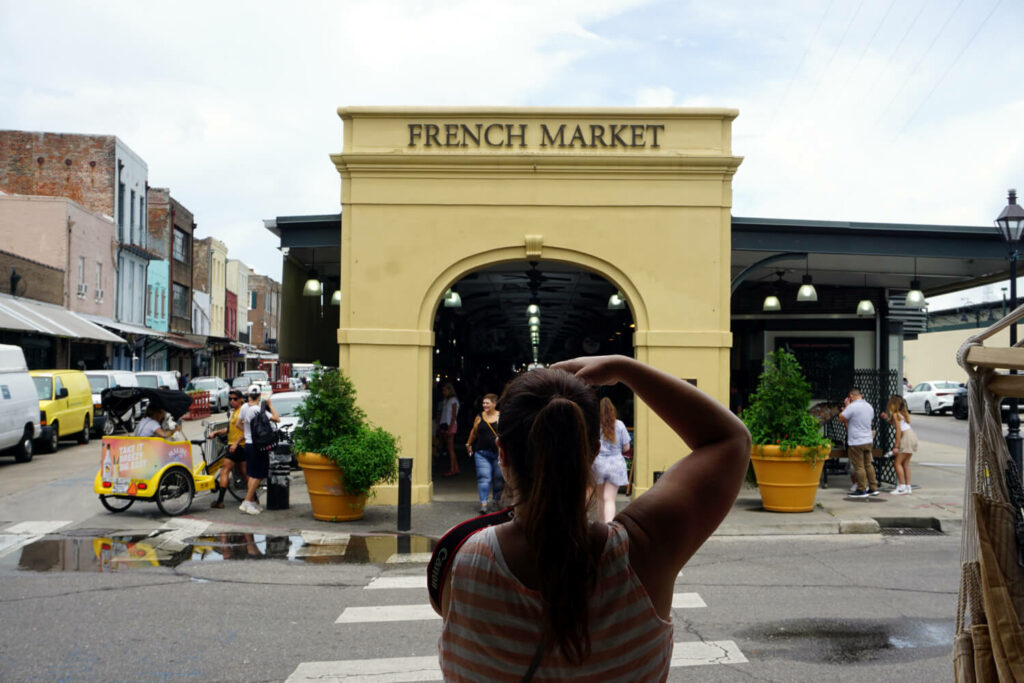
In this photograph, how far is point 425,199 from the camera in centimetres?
1336

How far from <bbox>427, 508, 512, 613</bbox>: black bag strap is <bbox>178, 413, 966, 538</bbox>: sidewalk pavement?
9.20m

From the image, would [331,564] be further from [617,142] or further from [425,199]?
[617,142]

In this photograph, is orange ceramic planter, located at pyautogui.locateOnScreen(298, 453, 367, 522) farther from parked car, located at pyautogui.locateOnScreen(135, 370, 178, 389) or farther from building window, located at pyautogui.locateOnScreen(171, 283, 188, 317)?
building window, located at pyautogui.locateOnScreen(171, 283, 188, 317)

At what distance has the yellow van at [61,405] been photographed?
21.1 meters

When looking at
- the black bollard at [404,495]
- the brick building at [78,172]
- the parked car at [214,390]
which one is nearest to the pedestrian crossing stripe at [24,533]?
the black bollard at [404,495]

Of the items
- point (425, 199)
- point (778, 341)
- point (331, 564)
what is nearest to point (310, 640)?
point (331, 564)

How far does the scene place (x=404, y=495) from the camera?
11.4m

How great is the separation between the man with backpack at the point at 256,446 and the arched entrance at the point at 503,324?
10.0 feet

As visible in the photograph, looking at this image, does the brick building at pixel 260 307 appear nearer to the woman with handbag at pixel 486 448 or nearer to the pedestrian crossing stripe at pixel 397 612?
the woman with handbag at pixel 486 448

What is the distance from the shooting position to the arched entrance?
17.1m

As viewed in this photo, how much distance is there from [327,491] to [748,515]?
5.75 meters

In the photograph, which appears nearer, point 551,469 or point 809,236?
point 551,469

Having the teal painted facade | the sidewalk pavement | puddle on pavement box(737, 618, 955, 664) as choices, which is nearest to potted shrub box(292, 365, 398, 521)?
the sidewalk pavement

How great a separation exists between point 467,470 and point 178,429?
21.2 ft
